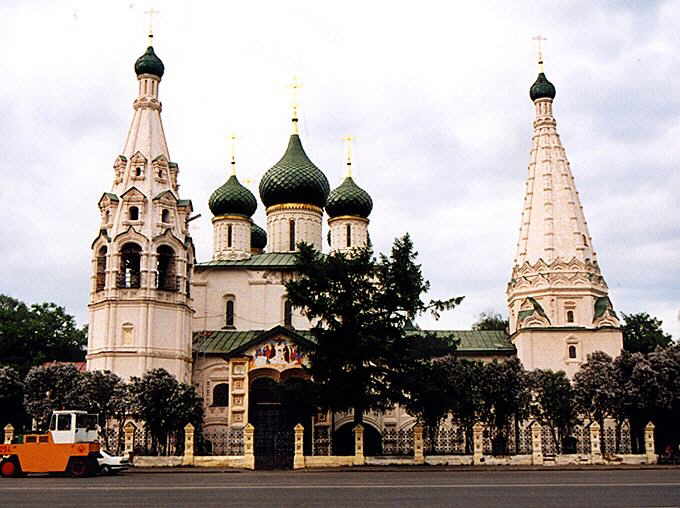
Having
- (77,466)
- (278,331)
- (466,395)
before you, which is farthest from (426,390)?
(77,466)

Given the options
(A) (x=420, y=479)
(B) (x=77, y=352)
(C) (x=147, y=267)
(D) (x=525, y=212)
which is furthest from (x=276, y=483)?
(B) (x=77, y=352)

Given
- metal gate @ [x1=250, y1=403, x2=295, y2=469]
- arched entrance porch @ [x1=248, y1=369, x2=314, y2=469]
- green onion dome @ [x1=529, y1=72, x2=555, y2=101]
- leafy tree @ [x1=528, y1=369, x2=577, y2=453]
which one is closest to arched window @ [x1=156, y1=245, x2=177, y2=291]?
arched entrance porch @ [x1=248, y1=369, x2=314, y2=469]

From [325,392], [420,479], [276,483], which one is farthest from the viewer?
[325,392]

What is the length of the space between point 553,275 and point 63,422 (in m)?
26.4

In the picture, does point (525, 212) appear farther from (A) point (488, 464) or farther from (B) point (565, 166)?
(A) point (488, 464)

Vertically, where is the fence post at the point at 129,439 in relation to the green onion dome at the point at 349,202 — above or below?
below

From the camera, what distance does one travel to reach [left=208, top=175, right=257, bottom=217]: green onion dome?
47.0m

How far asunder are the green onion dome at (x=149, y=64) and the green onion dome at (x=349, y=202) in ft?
38.7

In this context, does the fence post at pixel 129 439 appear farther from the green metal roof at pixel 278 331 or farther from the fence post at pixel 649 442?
the fence post at pixel 649 442

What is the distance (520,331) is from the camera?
141 feet

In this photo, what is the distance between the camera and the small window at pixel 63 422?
24.8 meters

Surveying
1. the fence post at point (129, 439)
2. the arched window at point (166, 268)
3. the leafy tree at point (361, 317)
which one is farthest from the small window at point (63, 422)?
the arched window at point (166, 268)

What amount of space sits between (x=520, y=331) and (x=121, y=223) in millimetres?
19712

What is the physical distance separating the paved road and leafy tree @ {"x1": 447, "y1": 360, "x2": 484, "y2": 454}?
10171 mm
